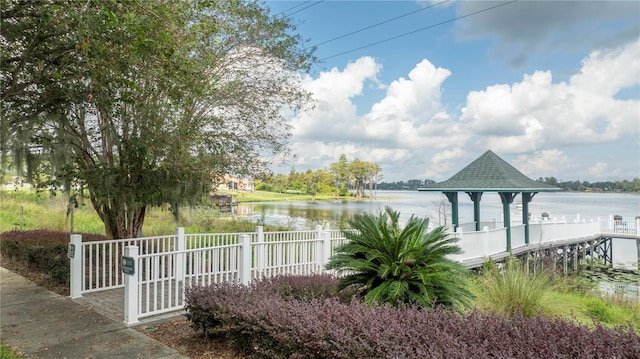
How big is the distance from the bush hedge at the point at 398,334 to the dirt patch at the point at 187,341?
0.64ft

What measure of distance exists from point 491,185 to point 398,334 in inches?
396

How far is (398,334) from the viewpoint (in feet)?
8.29

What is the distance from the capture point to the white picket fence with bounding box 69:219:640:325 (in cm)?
482

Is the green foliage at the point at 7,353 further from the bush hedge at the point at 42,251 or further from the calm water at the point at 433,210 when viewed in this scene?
the calm water at the point at 433,210

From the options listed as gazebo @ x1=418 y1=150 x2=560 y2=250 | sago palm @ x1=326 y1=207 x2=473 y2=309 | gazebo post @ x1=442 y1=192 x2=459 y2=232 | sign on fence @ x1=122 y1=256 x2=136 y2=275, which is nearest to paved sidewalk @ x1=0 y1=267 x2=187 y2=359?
sign on fence @ x1=122 y1=256 x2=136 y2=275

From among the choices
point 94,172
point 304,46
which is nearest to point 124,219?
point 94,172

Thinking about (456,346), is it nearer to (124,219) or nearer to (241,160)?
(241,160)

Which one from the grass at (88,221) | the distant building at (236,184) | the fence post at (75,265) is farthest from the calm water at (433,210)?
the fence post at (75,265)

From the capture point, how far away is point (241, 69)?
833 cm

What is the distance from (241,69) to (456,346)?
7.32 meters

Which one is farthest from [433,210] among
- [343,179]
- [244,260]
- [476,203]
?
[244,260]

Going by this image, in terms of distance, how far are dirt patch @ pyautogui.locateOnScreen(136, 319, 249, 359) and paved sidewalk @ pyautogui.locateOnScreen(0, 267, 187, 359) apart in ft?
0.34

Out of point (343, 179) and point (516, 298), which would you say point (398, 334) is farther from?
point (343, 179)

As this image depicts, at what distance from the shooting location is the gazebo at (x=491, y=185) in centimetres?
1131
